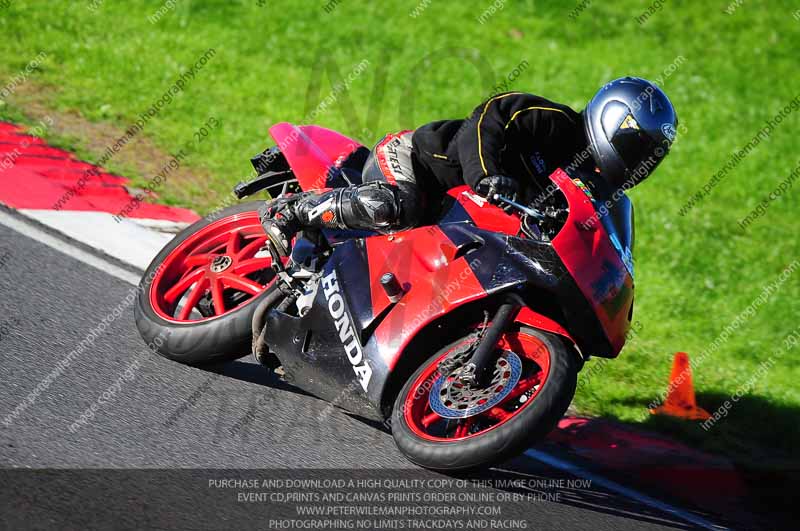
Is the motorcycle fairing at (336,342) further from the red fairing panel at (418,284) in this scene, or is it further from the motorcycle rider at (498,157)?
the motorcycle rider at (498,157)

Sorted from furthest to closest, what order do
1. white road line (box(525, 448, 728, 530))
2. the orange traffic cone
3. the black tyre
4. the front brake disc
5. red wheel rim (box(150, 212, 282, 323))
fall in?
1. the orange traffic cone
2. red wheel rim (box(150, 212, 282, 323))
3. the black tyre
4. white road line (box(525, 448, 728, 530))
5. the front brake disc

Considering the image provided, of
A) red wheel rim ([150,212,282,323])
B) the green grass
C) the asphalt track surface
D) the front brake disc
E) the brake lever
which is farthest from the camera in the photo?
the green grass

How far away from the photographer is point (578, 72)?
12953 mm

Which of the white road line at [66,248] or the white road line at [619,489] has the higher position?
the white road line at [619,489]

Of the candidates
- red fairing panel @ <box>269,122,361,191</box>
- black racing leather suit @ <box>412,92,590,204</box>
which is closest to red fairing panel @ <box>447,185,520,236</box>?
black racing leather suit @ <box>412,92,590,204</box>

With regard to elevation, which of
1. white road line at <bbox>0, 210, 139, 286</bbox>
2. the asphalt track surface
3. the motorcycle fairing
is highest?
the motorcycle fairing

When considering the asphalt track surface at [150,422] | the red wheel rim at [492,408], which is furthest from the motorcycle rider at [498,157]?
the asphalt track surface at [150,422]

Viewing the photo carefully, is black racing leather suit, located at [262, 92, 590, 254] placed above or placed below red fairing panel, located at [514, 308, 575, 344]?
above

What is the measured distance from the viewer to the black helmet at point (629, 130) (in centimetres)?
457

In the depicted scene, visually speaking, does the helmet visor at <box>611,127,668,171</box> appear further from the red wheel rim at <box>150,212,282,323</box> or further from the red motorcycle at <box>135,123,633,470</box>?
the red wheel rim at <box>150,212,282,323</box>

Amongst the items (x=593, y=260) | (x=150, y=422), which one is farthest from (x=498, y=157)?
(x=150, y=422)

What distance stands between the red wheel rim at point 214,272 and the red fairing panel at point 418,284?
927 mm

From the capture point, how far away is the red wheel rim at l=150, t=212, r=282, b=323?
5.50 m

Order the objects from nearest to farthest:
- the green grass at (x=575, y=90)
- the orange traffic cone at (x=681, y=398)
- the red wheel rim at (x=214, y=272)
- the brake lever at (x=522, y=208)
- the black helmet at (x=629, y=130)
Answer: the brake lever at (x=522, y=208)
the black helmet at (x=629, y=130)
the red wheel rim at (x=214, y=272)
the orange traffic cone at (x=681, y=398)
the green grass at (x=575, y=90)
